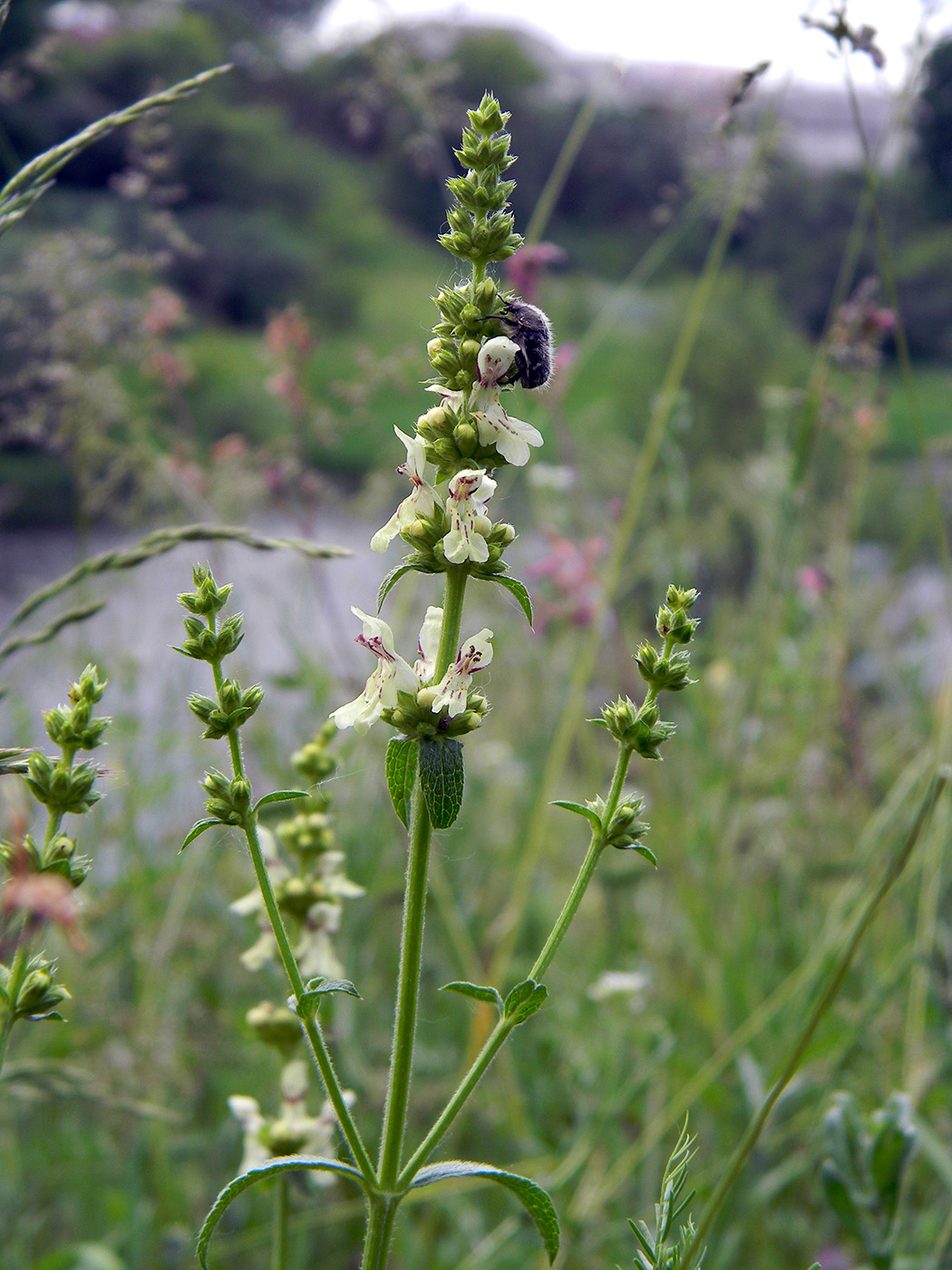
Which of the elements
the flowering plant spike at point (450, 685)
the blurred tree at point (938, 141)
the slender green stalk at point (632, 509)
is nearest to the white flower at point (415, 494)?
the flowering plant spike at point (450, 685)

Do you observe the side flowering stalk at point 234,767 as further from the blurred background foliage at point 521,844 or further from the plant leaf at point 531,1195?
the blurred background foliage at point 521,844

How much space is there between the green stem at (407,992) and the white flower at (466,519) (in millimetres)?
122

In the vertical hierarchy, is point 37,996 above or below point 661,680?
below

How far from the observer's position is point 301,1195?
809mm

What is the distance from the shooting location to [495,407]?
57 cm

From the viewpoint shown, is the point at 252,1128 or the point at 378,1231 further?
the point at 252,1128

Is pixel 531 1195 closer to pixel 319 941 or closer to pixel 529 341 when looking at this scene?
pixel 319 941

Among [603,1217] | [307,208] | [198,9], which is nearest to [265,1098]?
[603,1217]

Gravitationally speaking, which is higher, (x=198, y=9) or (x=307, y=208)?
(x=198, y=9)

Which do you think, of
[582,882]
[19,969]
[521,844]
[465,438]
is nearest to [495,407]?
→ [465,438]

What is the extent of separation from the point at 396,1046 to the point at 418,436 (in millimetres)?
331

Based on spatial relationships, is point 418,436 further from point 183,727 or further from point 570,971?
point 183,727

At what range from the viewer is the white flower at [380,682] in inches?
21.9

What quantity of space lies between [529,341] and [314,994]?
0.36 metres
